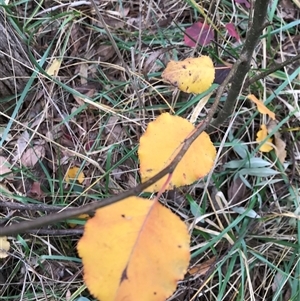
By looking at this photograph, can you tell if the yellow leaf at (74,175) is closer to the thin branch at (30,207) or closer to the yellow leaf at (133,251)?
the thin branch at (30,207)

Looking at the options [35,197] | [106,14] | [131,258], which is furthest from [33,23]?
[131,258]

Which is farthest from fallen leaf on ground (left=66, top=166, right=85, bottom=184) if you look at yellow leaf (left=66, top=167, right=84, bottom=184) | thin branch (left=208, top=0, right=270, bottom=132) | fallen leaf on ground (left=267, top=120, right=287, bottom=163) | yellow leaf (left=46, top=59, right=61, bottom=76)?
fallen leaf on ground (left=267, top=120, right=287, bottom=163)

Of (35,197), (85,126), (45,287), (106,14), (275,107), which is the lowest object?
(45,287)

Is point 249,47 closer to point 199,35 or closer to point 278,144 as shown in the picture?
point 199,35

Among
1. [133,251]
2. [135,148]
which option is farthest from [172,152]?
[135,148]

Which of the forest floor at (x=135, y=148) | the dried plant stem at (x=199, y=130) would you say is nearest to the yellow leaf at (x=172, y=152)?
the dried plant stem at (x=199, y=130)

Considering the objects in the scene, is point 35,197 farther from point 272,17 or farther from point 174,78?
point 272,17
